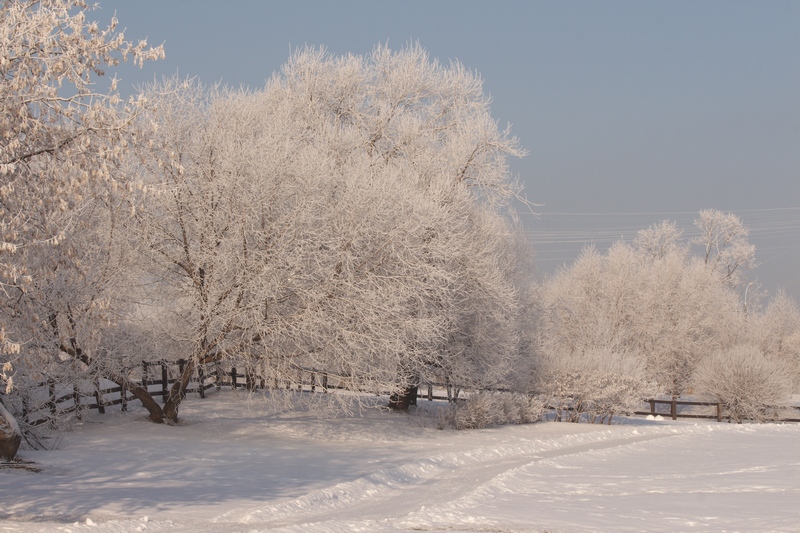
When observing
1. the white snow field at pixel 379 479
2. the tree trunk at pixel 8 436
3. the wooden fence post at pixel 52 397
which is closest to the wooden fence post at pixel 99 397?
the white snow field at pixel 379 479

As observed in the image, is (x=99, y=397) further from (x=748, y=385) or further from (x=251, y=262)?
(x=748, y=385)

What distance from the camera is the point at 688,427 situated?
2655 centimetres

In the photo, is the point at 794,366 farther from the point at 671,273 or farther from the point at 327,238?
the point at 327,238

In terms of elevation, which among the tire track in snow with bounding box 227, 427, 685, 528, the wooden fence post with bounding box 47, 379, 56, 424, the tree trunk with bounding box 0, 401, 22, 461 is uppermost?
the wooden fence post with bounding box 47, 379, 56, 424

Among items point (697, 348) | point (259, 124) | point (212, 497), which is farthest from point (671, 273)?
point (212, 497)

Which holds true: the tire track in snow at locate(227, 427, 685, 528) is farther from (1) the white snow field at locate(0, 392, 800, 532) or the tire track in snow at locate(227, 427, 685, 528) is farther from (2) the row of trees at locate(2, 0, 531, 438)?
(2) the row of trees at locate(2, 0, 531, 438)

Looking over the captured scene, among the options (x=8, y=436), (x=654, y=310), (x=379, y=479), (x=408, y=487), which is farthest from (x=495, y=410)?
(x=654, y=310)

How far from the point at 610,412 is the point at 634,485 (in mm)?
13622

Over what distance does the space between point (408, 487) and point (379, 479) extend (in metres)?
0.53

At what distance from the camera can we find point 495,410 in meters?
24.6

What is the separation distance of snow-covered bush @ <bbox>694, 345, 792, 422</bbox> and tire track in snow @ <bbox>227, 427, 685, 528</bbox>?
1328cm

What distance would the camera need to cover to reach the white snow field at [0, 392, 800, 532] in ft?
34.9

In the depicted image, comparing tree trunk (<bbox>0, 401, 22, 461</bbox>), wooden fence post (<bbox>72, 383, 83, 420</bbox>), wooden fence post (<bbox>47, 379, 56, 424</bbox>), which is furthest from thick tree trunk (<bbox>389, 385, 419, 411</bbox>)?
tree trunk (<bbox>0, 401, 22, 461</bbox>)

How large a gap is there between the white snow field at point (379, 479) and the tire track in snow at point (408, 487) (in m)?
0.04
